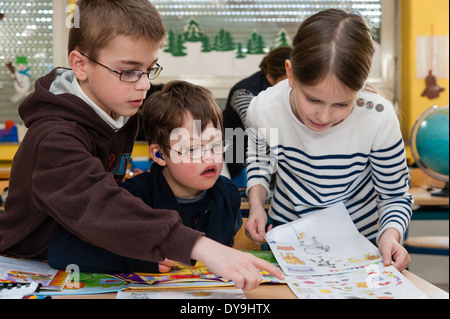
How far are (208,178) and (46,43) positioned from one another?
336cm

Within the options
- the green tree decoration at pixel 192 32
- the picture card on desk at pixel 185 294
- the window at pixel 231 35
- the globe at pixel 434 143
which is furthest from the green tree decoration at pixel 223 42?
the picture card on desk at pixel 185 294

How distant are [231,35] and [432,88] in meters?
1.60

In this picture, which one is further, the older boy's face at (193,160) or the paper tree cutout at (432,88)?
the paper tree cutout at (432,88)

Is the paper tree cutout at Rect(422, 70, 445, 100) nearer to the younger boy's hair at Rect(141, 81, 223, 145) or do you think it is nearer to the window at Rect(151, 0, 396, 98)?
the window at Rect(151, 0, 396, 98)

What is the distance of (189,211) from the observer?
3.43 feet

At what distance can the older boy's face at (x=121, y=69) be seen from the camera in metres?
0.96

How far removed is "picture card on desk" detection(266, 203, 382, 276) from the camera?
2.97 feet

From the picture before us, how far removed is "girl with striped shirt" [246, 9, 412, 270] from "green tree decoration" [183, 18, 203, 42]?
2867mm

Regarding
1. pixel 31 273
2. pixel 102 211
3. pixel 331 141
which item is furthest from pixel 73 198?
pixel 331 141

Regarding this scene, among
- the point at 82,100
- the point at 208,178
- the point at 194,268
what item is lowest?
the point at 194,268

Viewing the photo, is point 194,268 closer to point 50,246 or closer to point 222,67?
point 50,246

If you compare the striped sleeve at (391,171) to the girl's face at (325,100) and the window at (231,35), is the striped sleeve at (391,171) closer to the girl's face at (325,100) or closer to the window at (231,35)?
the girl's face at (325,100)

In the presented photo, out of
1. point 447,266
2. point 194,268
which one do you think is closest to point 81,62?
point 194,268

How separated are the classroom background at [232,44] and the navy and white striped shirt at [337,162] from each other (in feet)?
9.08
